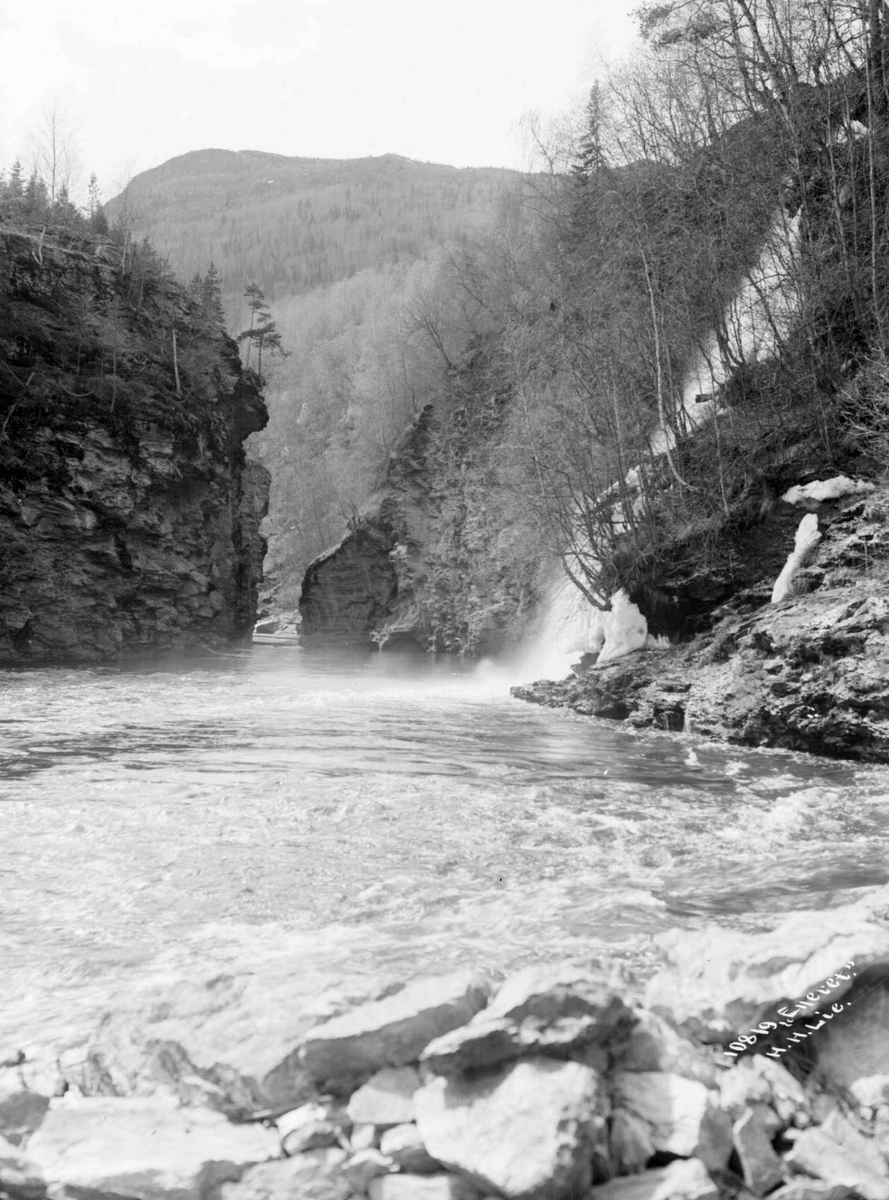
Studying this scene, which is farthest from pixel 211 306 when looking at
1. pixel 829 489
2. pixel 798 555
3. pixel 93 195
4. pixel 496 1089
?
pixel 496 1089

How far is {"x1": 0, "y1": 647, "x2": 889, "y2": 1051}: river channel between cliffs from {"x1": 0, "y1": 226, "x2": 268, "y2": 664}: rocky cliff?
18046mm

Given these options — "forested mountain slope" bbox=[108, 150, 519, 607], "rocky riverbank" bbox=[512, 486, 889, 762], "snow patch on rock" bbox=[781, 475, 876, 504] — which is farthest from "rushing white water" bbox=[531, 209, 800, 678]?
"forested mountain slope" bbox=[108, 150, 519, 607]

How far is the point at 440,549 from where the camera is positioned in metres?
39.2

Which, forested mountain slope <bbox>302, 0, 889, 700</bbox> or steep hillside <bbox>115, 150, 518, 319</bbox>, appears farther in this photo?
steep hillside <bbox>115, 150, 518, 319</bbox>

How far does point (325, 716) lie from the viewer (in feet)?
47.5

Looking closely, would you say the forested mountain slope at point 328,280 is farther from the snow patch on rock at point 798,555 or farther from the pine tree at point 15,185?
the snow patch on rock at point 798,555

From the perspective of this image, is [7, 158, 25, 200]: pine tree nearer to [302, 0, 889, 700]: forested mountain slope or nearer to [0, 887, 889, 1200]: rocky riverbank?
[302, 0, 889, 700]: forested mountain slope

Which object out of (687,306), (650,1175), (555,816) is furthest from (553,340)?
(650,1175)

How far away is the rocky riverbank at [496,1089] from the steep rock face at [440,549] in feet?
94.4

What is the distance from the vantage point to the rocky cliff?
28281mm

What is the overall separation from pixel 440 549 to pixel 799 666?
94.8ft

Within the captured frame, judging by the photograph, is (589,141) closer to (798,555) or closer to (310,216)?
(798,555)

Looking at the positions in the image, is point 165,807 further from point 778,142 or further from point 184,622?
point 184,622

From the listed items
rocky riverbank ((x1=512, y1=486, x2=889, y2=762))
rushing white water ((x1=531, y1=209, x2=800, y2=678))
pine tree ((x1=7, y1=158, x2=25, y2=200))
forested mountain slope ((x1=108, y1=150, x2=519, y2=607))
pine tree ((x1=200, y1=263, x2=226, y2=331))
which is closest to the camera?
rocky riverbank ((x1=512, y1=486, x2=889, y2=762))
